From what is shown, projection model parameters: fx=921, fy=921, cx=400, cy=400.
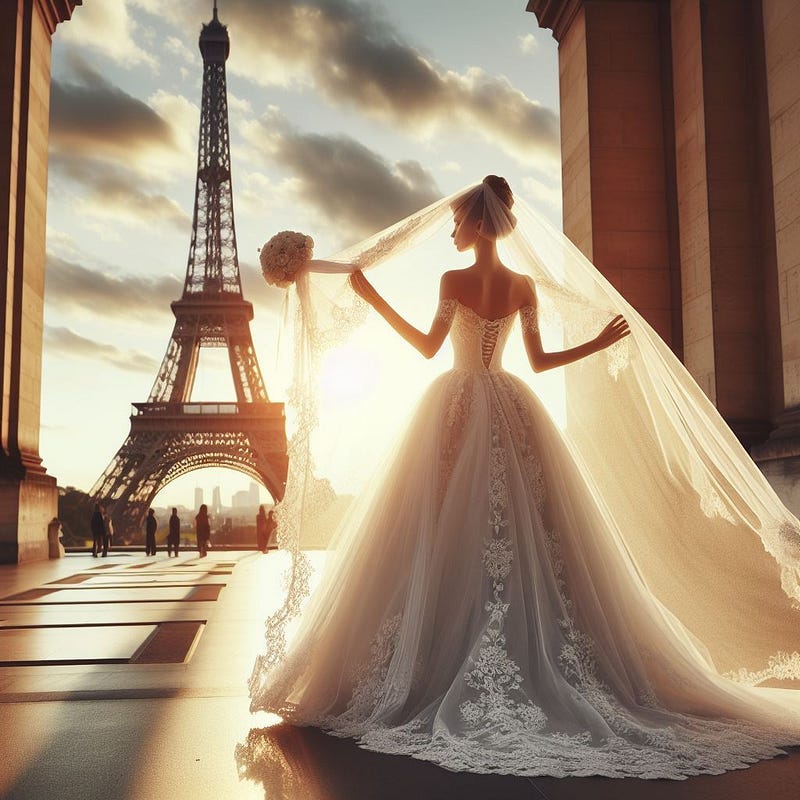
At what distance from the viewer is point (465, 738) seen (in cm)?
278

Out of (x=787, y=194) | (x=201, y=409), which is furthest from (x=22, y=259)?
(x=201, y=409)

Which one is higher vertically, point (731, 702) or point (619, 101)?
point (619, 101)

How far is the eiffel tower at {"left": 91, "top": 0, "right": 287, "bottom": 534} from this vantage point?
34781 millimetres

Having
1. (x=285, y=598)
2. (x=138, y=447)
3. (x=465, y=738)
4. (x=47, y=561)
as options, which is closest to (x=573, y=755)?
(x=465, y=738)

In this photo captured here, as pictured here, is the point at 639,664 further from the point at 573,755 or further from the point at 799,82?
the point at 799,82

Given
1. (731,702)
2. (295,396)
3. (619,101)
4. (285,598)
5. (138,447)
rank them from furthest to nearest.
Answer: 1. (138,447)
2. (619,101)
3. (295,396)
4. (285,598)
5. (731,702)

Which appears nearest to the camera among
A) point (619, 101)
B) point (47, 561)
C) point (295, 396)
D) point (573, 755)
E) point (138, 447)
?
point (573, 755)

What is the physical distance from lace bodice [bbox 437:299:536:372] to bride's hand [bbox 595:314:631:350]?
357 millimetres

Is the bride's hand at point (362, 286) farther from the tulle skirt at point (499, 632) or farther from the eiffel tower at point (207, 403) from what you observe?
the eiffel tower at point (207, 403)

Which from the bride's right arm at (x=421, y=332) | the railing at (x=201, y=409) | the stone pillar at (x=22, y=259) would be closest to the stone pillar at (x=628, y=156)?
the bride's right arm at (x=421, y=332)

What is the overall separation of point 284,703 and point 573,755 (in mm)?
1165

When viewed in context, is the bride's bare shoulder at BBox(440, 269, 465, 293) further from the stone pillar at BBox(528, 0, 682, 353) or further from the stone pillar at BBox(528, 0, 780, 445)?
the stone pillar at BBox(528, 0, 682, 353)

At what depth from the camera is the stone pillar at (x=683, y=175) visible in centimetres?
783

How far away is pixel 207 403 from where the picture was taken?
121ft
